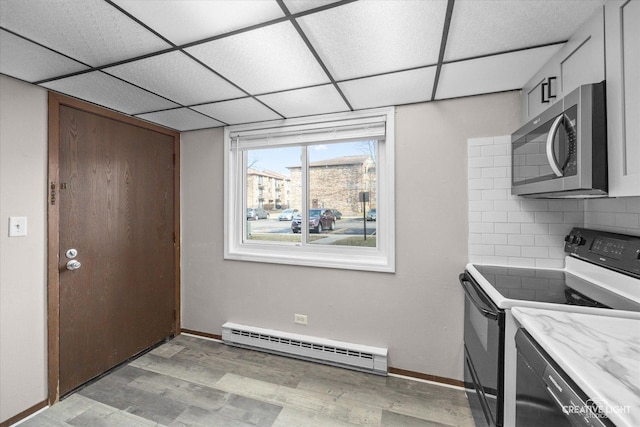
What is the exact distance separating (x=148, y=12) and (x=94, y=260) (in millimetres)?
1867

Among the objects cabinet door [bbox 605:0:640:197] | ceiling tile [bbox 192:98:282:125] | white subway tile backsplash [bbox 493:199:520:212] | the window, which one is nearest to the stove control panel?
white subway tile backsplash [bbox 493:199:520:212]

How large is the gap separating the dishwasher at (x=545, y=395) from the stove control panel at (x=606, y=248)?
72cm

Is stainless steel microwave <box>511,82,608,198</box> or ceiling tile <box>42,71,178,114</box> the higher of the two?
ceiling tile <box>42,71,178,114</box>

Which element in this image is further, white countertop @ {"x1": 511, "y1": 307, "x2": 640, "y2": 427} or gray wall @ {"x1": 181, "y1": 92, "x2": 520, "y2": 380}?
gray wall @ {"x1": 181, "y1": 92, "x2": 520, "y2": 380}

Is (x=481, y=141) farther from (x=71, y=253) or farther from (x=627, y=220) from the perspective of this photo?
(x=71, y=253)

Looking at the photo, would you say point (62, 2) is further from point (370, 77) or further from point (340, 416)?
point (340, 416)

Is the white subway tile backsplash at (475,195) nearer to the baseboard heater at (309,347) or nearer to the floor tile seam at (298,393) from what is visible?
the baseboard heater at (309,347)

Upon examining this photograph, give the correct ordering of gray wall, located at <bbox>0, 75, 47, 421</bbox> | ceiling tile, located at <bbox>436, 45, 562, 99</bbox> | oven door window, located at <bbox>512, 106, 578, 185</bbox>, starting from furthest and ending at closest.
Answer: gray wall, located at <bbox>0, 75, 47, 421</bbox>, ceiling tile, located at <bbox>436, 45, 562, 99</bbox>, oven door window, located at <bbox>512, 106, 578, 185</bbox>

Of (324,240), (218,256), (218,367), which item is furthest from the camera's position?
(218,256)

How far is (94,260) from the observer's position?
2090 millimetres

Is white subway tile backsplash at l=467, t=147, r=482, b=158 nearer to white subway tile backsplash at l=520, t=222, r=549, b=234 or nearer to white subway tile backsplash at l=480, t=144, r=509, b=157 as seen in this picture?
white subway tile backsplash at l=480, t=144, r=509, b=157

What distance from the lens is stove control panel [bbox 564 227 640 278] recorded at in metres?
1.24

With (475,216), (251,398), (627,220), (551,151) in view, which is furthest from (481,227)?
(251,398)

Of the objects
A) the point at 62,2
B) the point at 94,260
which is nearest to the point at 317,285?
the point at 94,260
